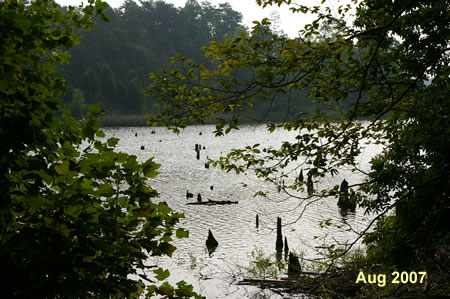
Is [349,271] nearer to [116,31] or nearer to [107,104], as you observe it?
[107,104]

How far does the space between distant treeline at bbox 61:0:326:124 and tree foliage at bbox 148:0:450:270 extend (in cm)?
9515

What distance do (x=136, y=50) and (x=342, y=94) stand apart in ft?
488

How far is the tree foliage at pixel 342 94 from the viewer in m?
4.99

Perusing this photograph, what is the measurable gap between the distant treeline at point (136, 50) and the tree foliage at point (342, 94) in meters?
A: 95.1

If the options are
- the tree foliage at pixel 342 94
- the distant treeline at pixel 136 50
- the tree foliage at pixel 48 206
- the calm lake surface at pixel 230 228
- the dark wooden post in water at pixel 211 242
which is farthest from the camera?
the distant treeline at pixel 136 50

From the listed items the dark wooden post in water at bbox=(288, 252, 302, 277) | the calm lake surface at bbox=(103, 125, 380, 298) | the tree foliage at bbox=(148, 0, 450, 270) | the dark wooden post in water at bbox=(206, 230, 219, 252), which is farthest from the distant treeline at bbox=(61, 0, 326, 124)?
the tree foliage at bbox=(148, 0, 450, 270)

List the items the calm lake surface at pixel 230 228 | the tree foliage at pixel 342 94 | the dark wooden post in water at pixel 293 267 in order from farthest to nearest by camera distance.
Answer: the calm lake surface at pixel 230 228 < the dark wooden post in water at pixel 293 267 < the tree foliage at pixel 342 94

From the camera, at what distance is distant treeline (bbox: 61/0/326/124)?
122 m

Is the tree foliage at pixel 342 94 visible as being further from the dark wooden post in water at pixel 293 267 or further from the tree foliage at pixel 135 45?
the tree foliage at pixel 135 45

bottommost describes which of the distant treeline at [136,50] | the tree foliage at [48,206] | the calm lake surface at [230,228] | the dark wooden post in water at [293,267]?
the calm lake surface at [230,228]

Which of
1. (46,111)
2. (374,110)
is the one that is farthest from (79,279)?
(374,110)

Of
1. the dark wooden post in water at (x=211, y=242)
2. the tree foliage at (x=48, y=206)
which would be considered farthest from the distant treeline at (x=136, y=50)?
the tree foliage at (x=48, y=206)

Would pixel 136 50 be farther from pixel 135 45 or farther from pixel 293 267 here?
pixel 293 267

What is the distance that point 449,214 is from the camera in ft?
27.6
